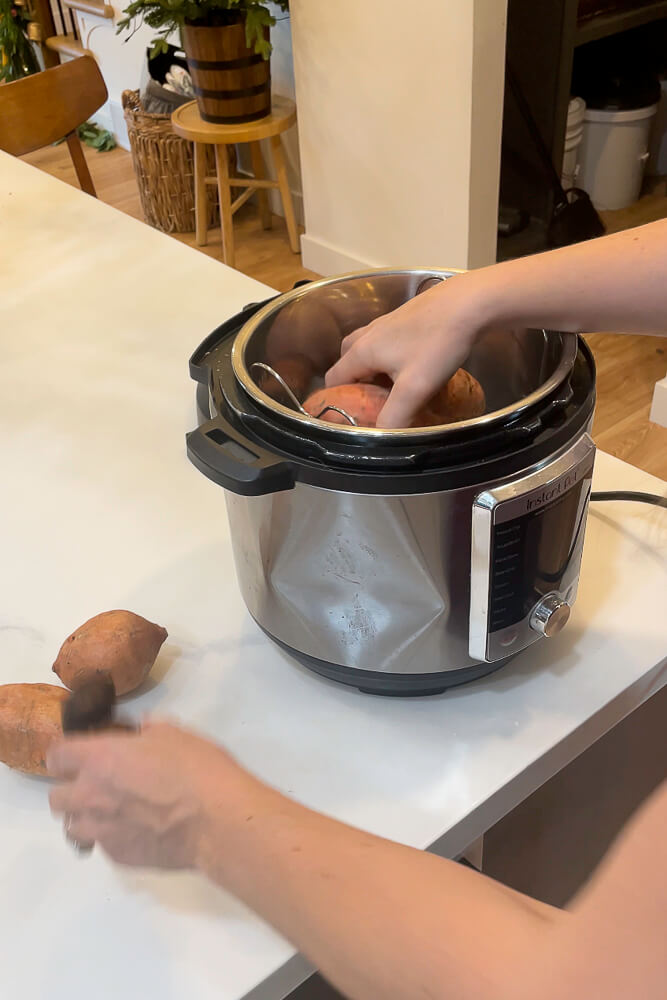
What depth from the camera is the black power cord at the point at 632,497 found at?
88 centimetres

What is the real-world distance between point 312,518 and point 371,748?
0.63 ft

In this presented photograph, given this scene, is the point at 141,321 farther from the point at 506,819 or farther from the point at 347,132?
the point at 347,132

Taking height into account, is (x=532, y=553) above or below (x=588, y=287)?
below

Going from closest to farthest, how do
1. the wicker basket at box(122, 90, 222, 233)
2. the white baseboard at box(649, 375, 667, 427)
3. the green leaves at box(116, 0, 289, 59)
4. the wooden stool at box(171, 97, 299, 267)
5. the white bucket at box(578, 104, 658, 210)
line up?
the white baseboard at box(649, 375, 667, 427) < the green leaves at box(116, 0, 289, 59) < the wooden stool at box(171, 97, 299, 267) < the white bucket at box(578, 104, 658, 210) < the wicker basket at box(122, 90, 222, 233)

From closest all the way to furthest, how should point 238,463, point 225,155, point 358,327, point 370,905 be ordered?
point 370,905, point 238,463, point 358,327, point 225,155

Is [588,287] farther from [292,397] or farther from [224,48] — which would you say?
[224,48]

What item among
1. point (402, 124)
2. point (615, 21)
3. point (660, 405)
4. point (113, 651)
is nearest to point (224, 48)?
point (402, 124)

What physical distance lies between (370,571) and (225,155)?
2.68m

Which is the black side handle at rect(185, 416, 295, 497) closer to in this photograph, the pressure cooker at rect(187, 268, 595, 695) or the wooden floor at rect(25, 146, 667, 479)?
the pressure cooker at rect(187, 268, 595, 695)

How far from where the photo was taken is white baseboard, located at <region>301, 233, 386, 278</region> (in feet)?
9.66

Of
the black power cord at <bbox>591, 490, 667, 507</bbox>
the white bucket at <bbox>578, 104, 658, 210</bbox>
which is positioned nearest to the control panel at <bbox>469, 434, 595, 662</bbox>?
the black power cord at <bbox>591, 490, 667, 507</bbox>

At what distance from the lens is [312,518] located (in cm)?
61

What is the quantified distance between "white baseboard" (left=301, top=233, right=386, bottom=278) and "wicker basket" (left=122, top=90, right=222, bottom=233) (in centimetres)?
55

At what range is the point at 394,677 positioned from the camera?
0.67 m
